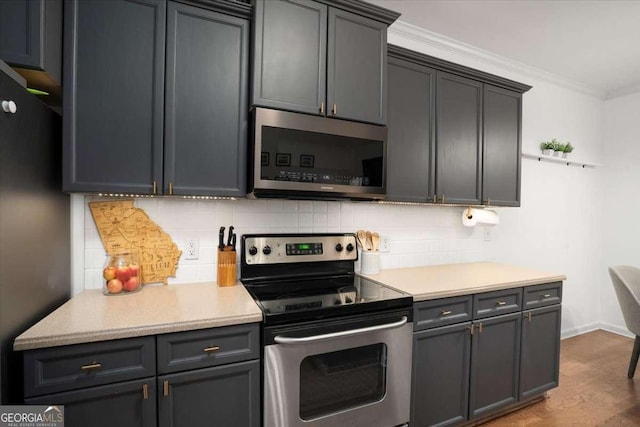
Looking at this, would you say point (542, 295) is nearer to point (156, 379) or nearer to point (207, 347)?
point (207, 347)

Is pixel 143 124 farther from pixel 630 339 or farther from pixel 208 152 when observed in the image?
pixel 630 339

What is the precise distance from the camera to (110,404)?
115cm

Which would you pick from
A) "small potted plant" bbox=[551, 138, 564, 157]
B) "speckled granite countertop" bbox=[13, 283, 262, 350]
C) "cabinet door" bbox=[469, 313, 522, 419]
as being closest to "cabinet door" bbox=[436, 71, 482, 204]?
"cabinet door" bbox=[469, 313, 522, 419]

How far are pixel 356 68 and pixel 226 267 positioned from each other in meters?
1.34

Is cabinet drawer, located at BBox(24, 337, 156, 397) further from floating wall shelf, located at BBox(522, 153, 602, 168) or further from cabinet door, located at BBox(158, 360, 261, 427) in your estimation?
floating wall shelf, located at BBox(522, 153, 602, 168)

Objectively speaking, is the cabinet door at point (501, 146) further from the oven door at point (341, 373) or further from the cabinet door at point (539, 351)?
the oven door at point (341, 373)

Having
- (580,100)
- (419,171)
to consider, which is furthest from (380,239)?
(580,100)

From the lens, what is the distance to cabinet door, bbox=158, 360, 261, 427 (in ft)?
4.02

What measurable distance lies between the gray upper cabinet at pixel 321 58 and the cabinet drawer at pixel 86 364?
47.1 inches

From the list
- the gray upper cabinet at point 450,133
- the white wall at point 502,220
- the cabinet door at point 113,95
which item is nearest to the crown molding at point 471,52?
the white wall at point 502,220

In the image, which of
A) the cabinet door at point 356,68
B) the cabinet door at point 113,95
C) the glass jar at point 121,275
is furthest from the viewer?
the cabinet door at point 356,68

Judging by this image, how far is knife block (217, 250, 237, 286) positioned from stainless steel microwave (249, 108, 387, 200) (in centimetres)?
41

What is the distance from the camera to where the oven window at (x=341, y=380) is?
1.44 m

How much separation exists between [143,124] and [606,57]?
3846mm
